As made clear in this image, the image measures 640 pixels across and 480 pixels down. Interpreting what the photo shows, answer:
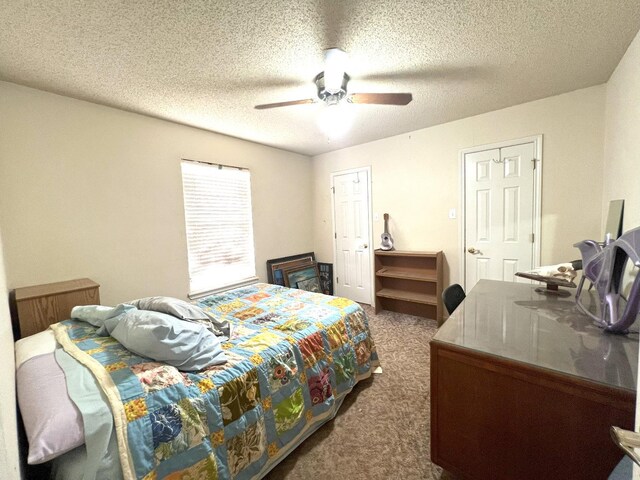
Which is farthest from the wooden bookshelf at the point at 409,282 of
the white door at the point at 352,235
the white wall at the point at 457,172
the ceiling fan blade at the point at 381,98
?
the ceiling fan blade at the point at 381,98

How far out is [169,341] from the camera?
134 centimetres

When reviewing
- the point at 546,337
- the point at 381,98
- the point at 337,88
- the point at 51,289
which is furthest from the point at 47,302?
the point at 546,337

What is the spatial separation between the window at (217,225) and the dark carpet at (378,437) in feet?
7.13

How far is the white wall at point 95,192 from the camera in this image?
2016 millimetres

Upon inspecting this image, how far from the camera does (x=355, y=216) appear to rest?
4176 mm

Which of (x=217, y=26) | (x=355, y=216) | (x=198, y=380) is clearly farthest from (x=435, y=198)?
(x=198, y=380)

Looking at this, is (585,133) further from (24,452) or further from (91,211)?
(91,211)

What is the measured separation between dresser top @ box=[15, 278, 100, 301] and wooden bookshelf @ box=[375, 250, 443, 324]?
3.23m

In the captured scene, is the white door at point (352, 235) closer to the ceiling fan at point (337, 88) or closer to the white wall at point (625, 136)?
the ceiling fan at point (337, 88)

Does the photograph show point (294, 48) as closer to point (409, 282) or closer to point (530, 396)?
point (530, 396)

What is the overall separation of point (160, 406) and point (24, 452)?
52 centimetres

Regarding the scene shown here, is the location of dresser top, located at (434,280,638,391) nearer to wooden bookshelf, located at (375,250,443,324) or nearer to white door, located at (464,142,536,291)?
white door, located at (464,142,536,291)

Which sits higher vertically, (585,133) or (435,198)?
(585,133)

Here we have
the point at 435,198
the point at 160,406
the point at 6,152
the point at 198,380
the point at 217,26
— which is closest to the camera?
the point at 160,406
